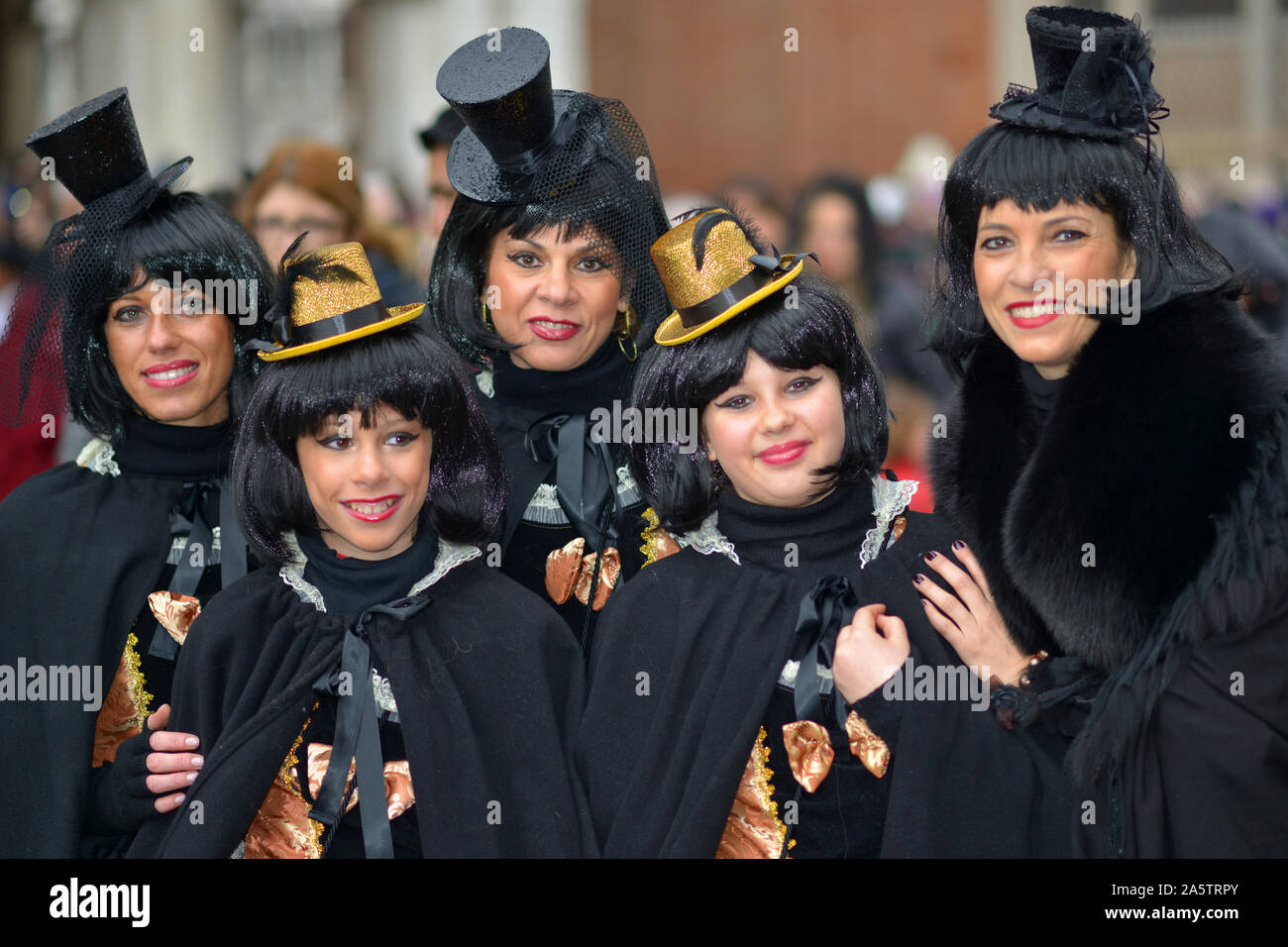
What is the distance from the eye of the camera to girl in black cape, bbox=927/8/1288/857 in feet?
8.64

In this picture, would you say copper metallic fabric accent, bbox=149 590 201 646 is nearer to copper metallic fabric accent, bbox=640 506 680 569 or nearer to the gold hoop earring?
copper metallic fabric accent, bbox=640 506 680 569

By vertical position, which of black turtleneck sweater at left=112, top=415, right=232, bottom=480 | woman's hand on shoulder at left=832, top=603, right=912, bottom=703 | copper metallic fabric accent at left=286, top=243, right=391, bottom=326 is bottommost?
woman's hand on shoulder at left=832, top=603, right=912, bottom=703

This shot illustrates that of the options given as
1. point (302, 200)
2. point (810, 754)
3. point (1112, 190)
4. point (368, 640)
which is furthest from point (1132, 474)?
point (302, 200)

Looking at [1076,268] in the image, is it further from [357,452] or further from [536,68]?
[357,452]

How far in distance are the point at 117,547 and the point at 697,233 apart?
4.77 feet

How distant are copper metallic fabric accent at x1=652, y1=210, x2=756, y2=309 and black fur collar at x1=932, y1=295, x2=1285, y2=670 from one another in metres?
0.71

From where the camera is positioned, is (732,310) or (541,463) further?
(541,463)

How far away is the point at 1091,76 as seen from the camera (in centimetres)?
280

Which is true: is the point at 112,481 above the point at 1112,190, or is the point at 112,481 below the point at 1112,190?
below

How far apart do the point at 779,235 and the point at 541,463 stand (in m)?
4.07

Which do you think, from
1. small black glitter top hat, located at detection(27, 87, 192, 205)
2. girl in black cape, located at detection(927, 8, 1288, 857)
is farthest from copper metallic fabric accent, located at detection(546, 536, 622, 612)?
small black glitter top hat, located at detection(27, 87, 192, 205)

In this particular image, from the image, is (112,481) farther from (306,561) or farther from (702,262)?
(702,262)

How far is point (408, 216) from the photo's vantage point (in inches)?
405

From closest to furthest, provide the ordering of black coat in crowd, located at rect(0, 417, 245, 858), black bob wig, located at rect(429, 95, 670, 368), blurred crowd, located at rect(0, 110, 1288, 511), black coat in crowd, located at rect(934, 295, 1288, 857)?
1. black coat in crowd, located at rect(934, 295, 1288, 857)
2. black coat in crowd, located at rect(0, 417, 245, 858)
3. black bob wig, located at rect(429, 95, 670, 368)
4. blurred crowd, located at rect(0, 110, 1288, 511)
